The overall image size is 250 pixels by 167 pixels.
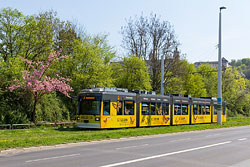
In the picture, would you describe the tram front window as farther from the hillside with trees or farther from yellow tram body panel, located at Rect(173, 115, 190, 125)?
A: yellow tram body panel, located at Rect(173, 115, 190, 125)

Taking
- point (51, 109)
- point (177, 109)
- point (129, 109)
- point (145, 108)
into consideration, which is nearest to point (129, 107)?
point (129, 109)

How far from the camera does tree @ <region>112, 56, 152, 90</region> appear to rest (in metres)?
39.9

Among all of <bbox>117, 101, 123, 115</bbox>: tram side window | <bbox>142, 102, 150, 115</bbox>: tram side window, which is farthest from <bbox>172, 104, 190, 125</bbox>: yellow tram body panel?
<bbox>117, 101, 123, 115</bbox>: tram side window

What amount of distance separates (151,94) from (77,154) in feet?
57.3

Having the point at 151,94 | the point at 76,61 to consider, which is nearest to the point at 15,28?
the point at 76,61

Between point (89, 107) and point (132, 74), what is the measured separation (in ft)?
54.1

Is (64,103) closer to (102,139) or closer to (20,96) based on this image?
(20,96)

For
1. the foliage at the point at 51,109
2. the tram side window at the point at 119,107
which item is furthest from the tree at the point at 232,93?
the tram side window at the point at 119,107

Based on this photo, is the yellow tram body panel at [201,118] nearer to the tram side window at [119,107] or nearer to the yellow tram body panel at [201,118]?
the yellow tram body panel at [201,118]

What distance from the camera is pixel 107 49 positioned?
39.4m

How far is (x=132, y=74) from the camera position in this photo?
133 ft

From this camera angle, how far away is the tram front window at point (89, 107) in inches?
958

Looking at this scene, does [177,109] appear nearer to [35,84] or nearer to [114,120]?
[114,120]

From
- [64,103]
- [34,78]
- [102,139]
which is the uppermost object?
[34,78]
